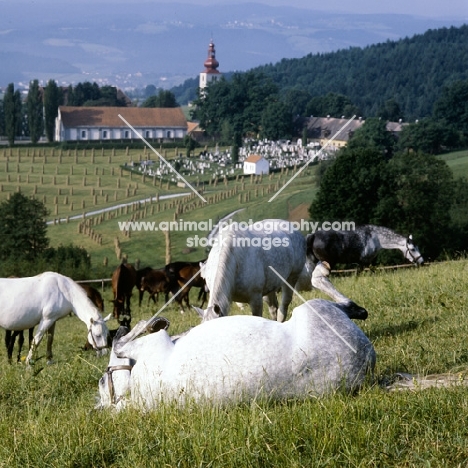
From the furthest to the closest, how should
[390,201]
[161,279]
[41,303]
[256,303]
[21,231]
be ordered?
[21,231]
[390,201]
[161,279]
[41,303]
[256,303]

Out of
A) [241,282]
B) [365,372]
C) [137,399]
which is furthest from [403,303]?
Result: [137,399]

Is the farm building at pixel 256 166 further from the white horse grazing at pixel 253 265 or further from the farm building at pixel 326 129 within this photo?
the white horse grazing at pixel 253 265

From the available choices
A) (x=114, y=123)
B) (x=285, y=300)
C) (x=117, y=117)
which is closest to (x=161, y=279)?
(x=285, y=300)

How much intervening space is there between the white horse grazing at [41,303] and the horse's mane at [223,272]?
4324 millimetres

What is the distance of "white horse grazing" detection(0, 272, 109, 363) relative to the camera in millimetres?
13594

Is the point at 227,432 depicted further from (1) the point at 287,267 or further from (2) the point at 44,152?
(2) the point at 44,152

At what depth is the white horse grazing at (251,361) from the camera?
18.6ft

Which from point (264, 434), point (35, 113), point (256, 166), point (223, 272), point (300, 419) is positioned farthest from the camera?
point (35, 113)

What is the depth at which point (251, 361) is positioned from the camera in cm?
569

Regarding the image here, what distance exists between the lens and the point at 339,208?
49.7 metres

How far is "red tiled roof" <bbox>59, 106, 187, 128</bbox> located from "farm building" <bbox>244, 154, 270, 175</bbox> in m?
58.5

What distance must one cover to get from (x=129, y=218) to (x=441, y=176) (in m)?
37.2

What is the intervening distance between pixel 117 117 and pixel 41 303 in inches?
6703

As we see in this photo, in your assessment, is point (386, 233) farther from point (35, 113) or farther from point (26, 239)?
point (35, 113)
